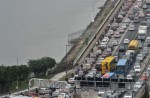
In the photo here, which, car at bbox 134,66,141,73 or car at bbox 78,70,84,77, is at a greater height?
car at bbox 134,66,141,73

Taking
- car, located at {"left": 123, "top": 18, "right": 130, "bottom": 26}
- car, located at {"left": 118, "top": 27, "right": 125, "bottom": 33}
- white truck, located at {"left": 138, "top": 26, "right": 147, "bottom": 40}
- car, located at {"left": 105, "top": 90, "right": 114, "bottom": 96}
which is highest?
car, located at {"left": 123, "top": 18, "right": 130, "bottom": 26}

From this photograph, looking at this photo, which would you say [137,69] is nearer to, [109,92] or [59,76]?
[109,92]

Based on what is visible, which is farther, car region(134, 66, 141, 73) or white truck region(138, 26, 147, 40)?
white truck region(138, 26, 147, 40)

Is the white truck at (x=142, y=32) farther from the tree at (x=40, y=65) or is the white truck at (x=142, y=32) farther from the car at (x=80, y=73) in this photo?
the car at (x=80, y=73)

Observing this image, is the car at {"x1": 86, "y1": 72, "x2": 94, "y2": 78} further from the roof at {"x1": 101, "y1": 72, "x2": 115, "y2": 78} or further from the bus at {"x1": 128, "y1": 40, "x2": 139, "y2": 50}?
the bus at {"x1": 128, "y1": 40, "x2": 139, "y2": 50}

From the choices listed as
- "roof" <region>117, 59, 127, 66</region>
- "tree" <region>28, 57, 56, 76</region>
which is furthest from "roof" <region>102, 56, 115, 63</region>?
"tree" <region>28, 57, 56, 76</region>

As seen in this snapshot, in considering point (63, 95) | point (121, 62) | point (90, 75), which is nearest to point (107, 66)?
point (121, 62)
